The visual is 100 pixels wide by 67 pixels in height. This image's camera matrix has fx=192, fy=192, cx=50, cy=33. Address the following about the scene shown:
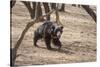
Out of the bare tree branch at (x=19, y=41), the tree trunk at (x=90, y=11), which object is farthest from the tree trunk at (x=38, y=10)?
the tree trunk at (x=90, y=11)

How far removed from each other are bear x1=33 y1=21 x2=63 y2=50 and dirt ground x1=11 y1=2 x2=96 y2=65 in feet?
0.14

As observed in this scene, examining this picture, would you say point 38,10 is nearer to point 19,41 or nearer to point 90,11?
point 19,41

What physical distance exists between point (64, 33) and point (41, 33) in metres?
0.27

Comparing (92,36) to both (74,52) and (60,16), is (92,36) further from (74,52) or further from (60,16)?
(60,16)

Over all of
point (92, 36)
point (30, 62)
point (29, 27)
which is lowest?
point (30, 62)

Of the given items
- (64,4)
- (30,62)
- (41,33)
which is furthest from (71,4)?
(30,62)

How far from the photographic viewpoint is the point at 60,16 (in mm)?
2186

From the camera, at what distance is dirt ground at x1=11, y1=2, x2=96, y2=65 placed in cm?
204

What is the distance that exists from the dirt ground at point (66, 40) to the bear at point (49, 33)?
42 mm

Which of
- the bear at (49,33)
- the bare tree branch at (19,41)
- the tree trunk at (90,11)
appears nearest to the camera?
the bare tree branch at (19,41)

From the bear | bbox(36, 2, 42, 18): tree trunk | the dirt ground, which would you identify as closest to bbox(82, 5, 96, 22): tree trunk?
the dirt ground

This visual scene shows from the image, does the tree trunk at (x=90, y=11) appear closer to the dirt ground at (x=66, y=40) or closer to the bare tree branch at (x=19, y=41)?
the dirt ground at (x=66, y=40)

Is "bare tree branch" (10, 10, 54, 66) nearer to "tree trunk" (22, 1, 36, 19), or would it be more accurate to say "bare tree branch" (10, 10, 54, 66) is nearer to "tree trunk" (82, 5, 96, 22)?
"tree trunk" (22, 1, 36, 19)

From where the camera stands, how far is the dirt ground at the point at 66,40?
2045 millimetres
